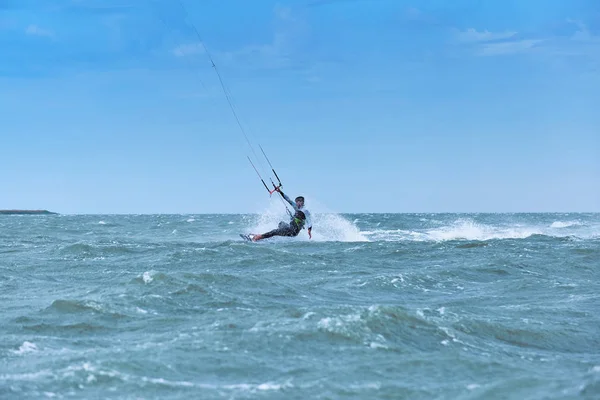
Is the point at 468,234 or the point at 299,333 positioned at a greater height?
the point at 468,234

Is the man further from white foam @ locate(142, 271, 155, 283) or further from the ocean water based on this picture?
white foam @ locate(142, 271, 155, 283)

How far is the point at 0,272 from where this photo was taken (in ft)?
61.9

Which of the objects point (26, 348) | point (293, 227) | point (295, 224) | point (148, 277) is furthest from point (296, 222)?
point (26, 348)

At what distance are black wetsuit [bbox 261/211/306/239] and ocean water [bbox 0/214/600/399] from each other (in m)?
9.47

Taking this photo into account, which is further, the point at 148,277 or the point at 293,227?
the point at 293,227

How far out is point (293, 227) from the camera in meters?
30.3

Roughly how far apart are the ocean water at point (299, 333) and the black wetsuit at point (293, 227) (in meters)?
9.47

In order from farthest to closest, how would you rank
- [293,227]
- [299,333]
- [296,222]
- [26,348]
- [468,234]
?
[468,234] → [293,227] → [296,222] → [299,333] → [26,348]

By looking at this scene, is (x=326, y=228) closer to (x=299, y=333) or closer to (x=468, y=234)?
(x=468, y=234)

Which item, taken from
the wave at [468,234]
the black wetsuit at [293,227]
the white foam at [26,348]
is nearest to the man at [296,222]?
the black wetsuit at [293,227]

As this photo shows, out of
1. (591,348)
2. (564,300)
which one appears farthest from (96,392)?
(564,300)

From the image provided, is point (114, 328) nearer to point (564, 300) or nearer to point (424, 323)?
point (424, 323)

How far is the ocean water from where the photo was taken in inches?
315

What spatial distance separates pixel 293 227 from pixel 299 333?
19907mm
